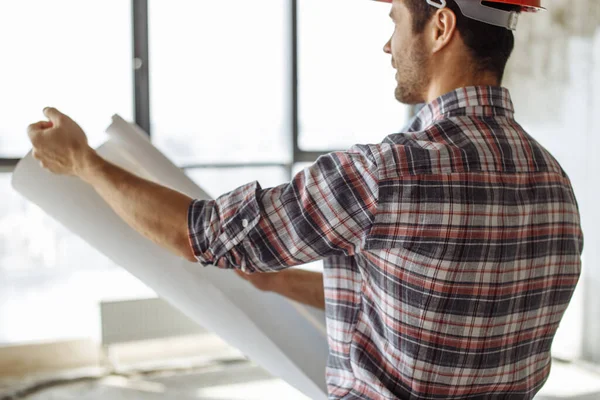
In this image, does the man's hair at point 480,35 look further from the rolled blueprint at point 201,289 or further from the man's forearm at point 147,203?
the rolled blueprint at point 201,289

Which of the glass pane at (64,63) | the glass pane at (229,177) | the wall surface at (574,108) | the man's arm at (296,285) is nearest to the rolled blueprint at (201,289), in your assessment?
the man's arm at (296,285)

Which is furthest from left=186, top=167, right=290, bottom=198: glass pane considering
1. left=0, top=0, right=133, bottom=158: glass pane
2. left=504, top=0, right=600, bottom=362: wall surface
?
left=504, top=0, right=600, bottom=362: wall surface

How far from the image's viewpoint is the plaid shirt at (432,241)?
823 mm

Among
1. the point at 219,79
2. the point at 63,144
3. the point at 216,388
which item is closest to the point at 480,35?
the point at 63,144

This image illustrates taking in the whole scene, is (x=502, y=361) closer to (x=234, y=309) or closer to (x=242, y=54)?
(x=234, y=309)

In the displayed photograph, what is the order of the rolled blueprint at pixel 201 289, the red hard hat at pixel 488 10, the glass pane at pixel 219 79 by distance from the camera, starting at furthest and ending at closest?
the glass pane at pixel 219 79, the rolled blueprint at pixel 201 289, the red hard hat at pixel 488 10

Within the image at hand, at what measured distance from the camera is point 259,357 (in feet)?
4.11

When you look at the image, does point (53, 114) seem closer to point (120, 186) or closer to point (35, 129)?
point (35, 129)

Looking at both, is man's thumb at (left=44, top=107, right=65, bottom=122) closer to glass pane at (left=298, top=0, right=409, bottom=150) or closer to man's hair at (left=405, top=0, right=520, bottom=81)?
man's hair at (left=405, top=0, right=520, bottom=81)

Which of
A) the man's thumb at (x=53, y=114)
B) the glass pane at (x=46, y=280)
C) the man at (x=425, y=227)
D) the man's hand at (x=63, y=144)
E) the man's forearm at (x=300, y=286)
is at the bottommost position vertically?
the glass pane at (x=46, y=280)

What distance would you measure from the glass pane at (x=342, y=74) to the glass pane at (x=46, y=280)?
4.61 ft

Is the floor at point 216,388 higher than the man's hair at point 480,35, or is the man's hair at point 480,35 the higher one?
the man's hair at point 480,35

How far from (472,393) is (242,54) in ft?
9.66

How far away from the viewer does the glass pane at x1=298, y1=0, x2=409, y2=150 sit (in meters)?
3.79
